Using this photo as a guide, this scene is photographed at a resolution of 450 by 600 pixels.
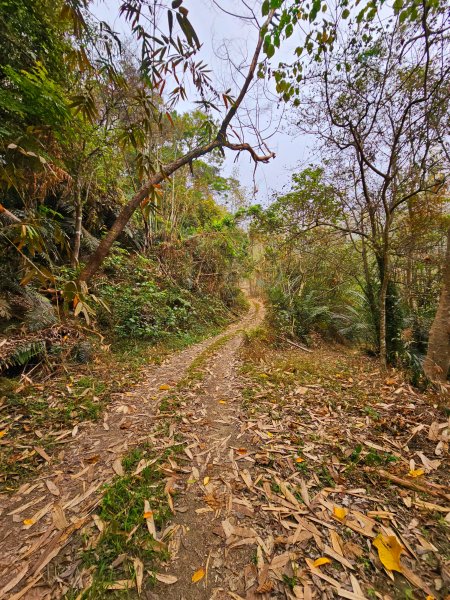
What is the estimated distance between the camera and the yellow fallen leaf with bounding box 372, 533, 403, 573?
1.25 metres

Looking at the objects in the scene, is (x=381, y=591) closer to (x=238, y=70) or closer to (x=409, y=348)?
(x=238, y=70)

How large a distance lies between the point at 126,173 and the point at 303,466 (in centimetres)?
1120

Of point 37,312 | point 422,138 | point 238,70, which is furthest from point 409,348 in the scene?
point 37,312

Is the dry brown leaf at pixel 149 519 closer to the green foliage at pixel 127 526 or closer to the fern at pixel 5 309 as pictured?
the green foliage at pixel 127 526

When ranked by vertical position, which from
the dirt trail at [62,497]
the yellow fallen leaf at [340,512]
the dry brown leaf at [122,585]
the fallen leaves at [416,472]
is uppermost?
the fallen leaves at [416,472]

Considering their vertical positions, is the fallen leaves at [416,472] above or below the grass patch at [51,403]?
above

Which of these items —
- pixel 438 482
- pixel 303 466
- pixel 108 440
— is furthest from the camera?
pixel 108 440

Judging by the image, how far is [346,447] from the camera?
216 cm

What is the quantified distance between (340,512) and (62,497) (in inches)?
79.1

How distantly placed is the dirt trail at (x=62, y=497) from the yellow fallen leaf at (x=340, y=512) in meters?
1.64

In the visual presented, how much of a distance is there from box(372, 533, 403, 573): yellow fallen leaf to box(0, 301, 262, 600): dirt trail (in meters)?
1.79

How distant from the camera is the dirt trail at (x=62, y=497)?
1.34 meters

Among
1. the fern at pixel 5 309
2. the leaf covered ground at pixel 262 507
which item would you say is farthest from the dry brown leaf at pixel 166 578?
the fern at pixel 5 309

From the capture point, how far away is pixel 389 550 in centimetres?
131
